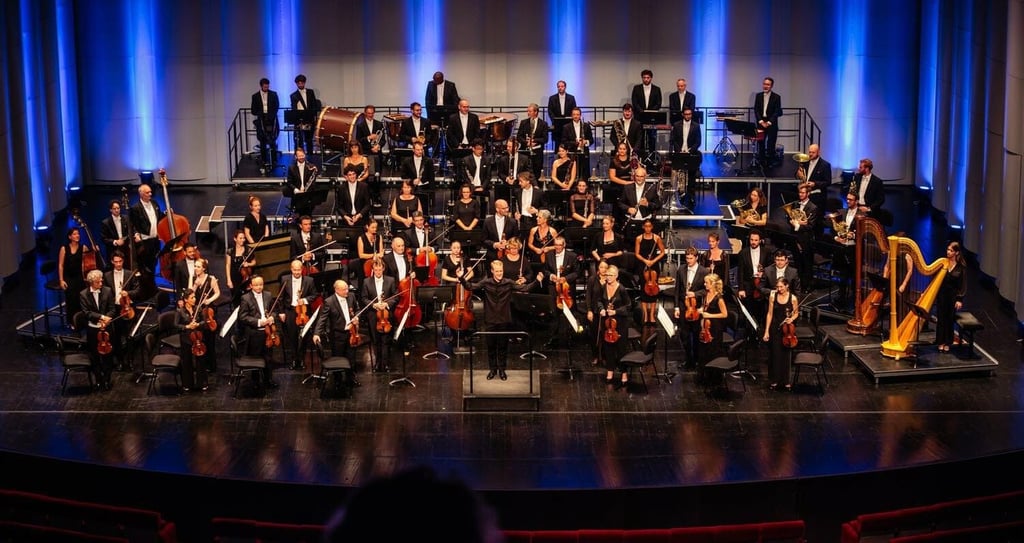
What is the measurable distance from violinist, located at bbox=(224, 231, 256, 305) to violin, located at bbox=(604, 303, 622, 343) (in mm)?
3808

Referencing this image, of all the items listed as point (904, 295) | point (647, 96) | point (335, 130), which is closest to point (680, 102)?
point (647, 96)

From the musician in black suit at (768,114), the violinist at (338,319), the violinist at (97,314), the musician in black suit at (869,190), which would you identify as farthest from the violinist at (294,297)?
the musician in black suit at (768,114)

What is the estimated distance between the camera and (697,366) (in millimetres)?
12648

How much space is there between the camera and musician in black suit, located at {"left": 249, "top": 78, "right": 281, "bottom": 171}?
1777 cm

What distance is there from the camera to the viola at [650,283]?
497 inches

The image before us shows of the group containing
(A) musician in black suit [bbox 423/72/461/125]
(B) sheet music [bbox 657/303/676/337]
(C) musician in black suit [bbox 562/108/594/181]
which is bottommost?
(B) sheet music [bbox 657/303/676/337]

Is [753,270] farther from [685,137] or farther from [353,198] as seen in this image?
[353,198]

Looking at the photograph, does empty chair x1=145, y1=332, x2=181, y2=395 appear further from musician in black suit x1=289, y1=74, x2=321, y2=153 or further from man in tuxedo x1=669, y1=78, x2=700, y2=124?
man in tuxedo x1=669, y1=78, x2=700, y2=124

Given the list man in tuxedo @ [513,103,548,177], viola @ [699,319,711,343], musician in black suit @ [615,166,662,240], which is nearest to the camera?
viola @ [699,319,711,343]

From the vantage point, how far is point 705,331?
39.7ft

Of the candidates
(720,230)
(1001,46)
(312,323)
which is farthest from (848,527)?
(1001,46)

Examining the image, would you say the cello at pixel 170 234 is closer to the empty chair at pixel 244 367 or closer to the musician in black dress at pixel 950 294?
the empty chair at pixel 244 367

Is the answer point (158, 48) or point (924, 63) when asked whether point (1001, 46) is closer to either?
point (924, 63)

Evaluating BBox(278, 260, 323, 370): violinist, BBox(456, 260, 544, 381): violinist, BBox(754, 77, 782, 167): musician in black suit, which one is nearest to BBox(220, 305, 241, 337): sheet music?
BBox(278, 260, 323, 370): violinist
